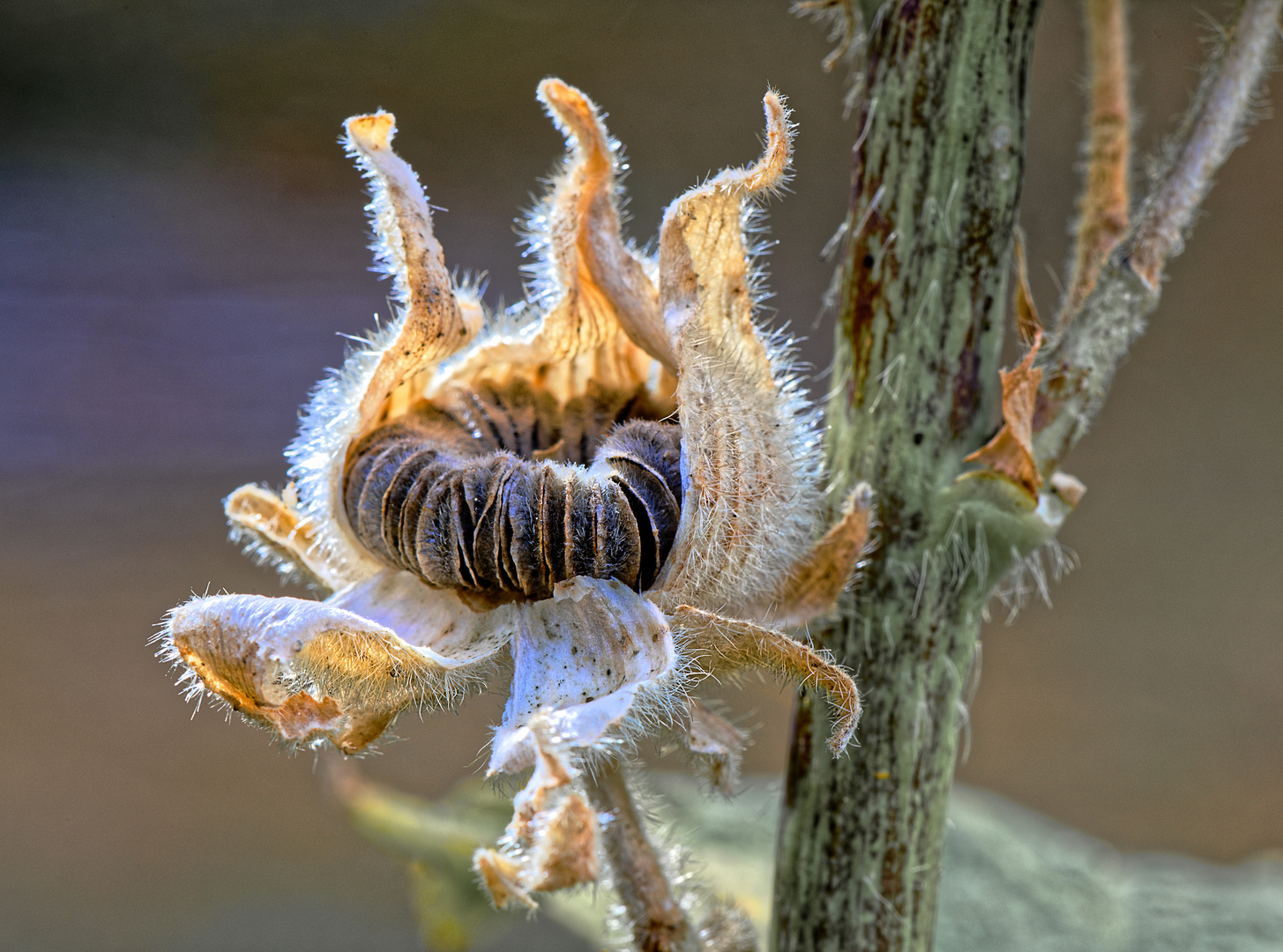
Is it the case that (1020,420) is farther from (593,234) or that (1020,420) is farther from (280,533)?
(280,533)

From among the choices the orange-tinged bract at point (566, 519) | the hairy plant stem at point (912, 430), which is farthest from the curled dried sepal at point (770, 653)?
the hairy plant stem at point (912, 430)

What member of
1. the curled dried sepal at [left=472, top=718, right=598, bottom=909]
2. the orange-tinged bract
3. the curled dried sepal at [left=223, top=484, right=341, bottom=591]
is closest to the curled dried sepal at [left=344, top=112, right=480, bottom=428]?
the orange-tinged bract

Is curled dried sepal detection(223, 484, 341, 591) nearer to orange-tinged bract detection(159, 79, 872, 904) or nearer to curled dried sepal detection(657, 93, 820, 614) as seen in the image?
orange-tinged bract detection(159, 79, 872, 904)

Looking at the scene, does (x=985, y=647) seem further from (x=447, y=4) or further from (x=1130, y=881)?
(x=447, y=4)

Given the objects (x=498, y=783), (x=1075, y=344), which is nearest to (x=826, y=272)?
(x=1075, y=344)

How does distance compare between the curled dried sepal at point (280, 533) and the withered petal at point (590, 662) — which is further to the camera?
the curled dried sepal at point (280, 533)

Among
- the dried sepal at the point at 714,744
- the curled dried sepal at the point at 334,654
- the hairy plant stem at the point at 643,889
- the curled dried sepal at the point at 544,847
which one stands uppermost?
the curled dried sepal at the point at 334,654

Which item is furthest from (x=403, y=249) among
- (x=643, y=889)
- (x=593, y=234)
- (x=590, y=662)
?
(x=643, y=889)

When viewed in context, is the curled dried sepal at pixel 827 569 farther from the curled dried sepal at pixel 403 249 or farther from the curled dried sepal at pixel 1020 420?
the curled dried sepal at pixel 403 249
